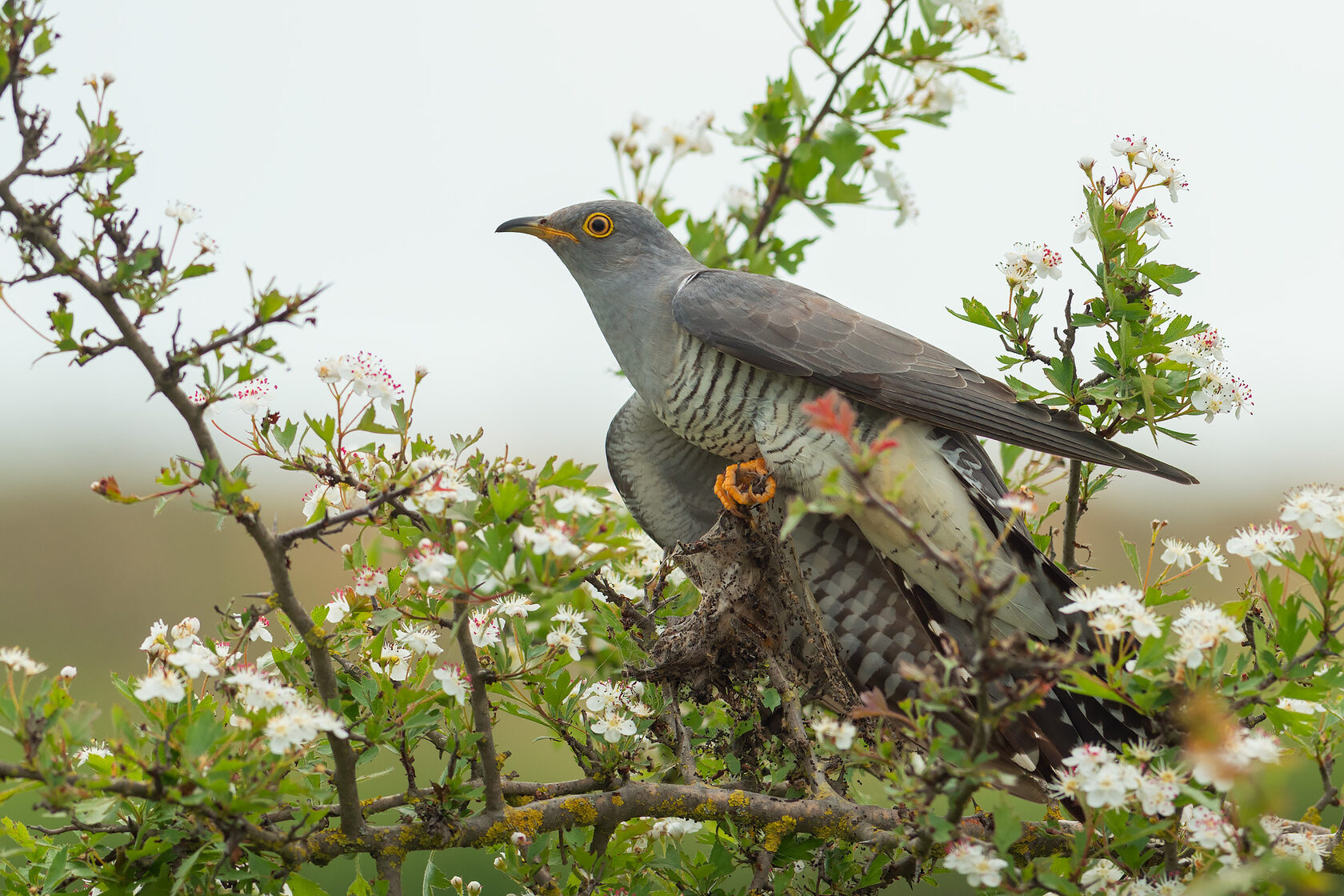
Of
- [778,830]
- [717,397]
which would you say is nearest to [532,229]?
[717,397]

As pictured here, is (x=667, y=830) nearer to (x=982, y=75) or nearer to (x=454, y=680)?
(x=454, y=680)

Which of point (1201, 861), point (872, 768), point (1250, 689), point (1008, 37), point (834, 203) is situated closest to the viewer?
point (1250, 689)

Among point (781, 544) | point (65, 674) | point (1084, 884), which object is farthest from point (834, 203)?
point (65, 674)

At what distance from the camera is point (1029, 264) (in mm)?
2289

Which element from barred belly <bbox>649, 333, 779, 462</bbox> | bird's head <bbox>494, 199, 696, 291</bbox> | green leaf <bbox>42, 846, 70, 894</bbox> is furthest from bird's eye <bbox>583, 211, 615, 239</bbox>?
green leaf <bbox>42, 846, 70, 894</bbox>

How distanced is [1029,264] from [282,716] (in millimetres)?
1809

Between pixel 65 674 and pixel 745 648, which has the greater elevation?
pixel 65 674

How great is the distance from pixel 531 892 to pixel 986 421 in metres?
1.62

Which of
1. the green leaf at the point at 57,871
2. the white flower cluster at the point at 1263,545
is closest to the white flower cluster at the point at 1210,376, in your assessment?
the white flower cluster at the point at 1263,545

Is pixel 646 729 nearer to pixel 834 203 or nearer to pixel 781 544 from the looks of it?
pixel 781 544

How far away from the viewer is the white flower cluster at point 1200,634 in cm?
149

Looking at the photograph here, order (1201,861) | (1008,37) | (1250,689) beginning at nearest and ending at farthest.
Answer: (1250,689), (1201,861), (1008,37)

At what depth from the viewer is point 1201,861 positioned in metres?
1.65

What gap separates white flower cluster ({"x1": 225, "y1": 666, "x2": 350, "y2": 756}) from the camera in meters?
1.47
